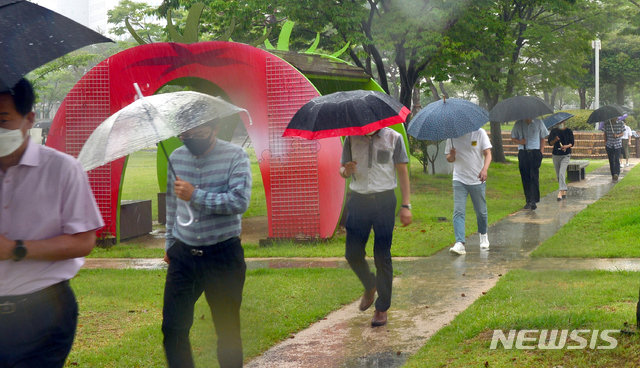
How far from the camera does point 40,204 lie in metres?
3.05

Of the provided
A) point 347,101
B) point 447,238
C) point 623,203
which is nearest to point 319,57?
point 447,238

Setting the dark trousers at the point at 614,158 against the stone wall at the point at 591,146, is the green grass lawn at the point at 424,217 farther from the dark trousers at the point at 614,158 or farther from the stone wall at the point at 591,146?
the stone wall at the point at 591,146

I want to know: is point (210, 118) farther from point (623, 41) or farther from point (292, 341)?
point (623, 41)

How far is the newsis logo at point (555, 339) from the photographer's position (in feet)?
16.9

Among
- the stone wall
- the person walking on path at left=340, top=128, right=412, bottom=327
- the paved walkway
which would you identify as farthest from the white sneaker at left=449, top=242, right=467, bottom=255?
the stone wall

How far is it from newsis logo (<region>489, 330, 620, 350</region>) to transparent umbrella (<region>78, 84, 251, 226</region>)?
8.38 ft

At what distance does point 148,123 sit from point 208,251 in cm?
79

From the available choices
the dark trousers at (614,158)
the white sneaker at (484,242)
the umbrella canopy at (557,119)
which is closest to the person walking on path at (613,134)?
the dark trousers at (614,158)

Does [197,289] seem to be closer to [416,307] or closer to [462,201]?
[416,307]

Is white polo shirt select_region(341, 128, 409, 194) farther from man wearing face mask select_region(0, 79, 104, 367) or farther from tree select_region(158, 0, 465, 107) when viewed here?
tree select_region(158, 0, 465, 107)

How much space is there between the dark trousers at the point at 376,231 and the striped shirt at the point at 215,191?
2.02 meters

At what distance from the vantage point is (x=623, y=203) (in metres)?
14.8

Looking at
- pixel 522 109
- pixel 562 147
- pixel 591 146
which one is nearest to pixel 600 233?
pixel 522 109

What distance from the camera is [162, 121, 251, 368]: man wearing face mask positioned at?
171 inches
